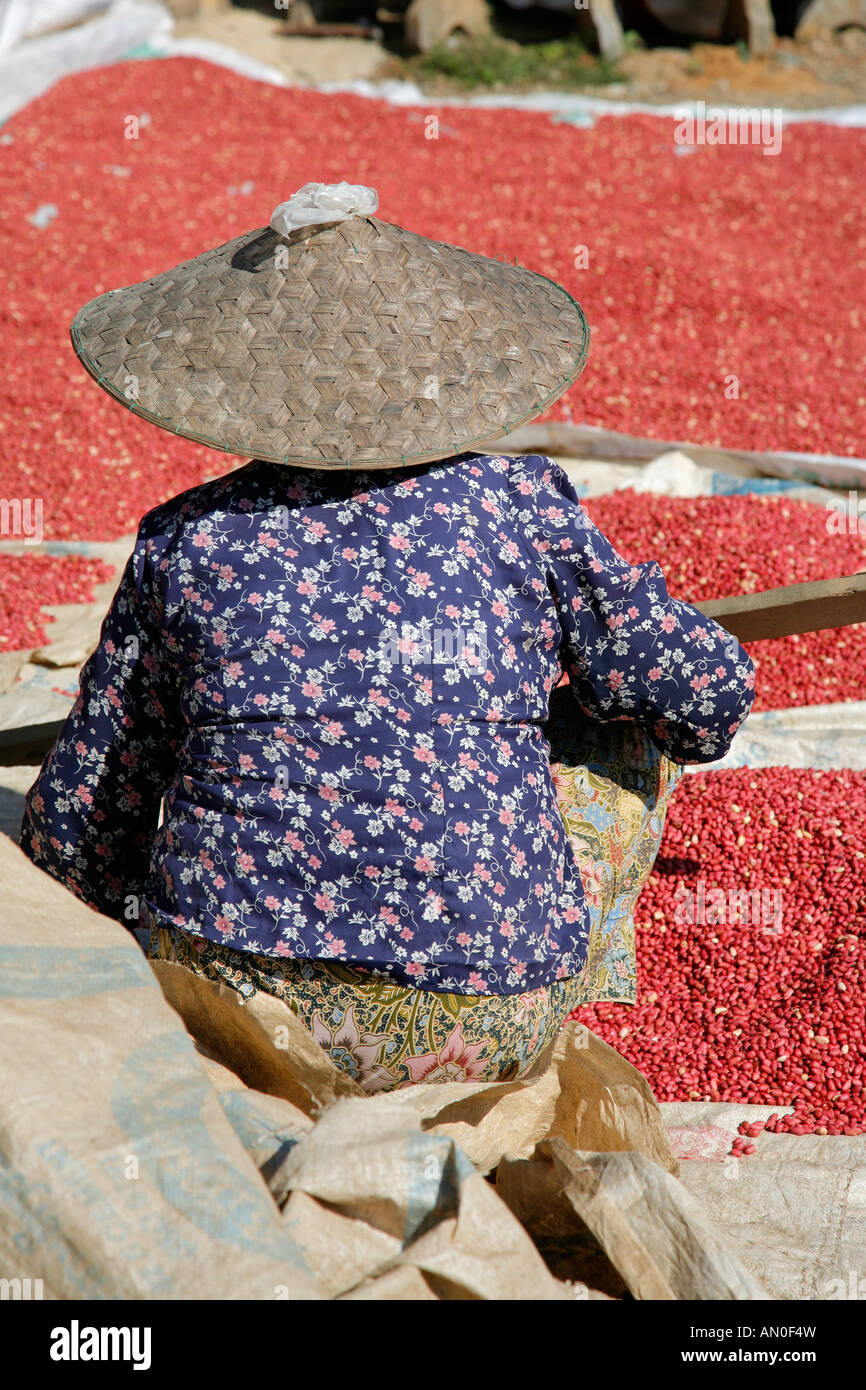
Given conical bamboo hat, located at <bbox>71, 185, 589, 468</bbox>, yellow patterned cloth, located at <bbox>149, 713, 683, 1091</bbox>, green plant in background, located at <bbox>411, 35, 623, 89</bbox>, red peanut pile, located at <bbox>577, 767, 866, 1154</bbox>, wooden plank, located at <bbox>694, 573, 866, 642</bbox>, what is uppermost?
green plant in background, located at <bbox>411, 35, 623, 89</bbox>

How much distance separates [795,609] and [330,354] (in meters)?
0.94

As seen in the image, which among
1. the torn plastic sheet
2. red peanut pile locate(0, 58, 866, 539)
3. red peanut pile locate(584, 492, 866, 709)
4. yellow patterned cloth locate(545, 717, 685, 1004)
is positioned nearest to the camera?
yellow patterned cloth locate(545, 717, 685, 1004)

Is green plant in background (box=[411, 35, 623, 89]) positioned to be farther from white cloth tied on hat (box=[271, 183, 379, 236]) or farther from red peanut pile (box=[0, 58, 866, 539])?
white cloth tied on hat (box=[271, 183, 379, 236])

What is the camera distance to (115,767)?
1.69 meters

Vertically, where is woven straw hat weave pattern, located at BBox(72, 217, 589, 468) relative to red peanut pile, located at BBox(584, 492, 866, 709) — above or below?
above

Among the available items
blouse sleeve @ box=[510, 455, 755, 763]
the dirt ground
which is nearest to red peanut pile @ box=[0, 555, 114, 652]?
blouse sleeve @ box=[510, 455, 755, 763]

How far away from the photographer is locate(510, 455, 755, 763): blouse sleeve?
5.20 feet

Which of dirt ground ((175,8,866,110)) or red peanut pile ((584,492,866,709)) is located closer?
red peanut pile ((584,492,866,709))

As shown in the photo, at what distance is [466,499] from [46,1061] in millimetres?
858

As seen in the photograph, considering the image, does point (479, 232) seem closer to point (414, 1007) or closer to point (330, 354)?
point (330, 354)

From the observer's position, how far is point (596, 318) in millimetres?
4621

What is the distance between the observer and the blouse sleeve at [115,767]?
1.59 m
